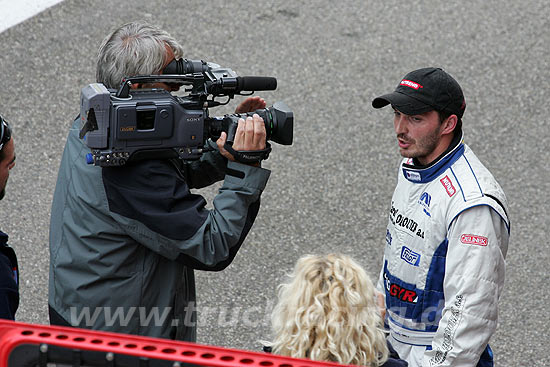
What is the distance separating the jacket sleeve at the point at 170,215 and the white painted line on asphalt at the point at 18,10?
536 centimetres

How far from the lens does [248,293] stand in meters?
5.47

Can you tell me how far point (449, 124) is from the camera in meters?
3.57

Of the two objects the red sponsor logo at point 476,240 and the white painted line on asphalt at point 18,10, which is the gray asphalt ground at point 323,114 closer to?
the white painted line on asphalt at point 18,10

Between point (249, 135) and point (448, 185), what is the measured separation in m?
0.87

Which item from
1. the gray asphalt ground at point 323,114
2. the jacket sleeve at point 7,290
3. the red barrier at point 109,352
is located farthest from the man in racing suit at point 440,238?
the gray asphalt ground at point 323,114

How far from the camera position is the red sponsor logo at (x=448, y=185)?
339 centimetres

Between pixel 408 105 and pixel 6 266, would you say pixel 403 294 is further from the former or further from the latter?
pixel 6 266

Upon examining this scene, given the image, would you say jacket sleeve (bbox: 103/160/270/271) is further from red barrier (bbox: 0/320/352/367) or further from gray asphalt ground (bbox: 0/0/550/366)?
gray asphalt ground (bbox: 0/0/550/366)

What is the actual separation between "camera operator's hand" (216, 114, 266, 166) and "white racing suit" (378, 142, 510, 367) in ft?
2.44

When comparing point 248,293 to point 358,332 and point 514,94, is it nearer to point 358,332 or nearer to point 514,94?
point 358,332

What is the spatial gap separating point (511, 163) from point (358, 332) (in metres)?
4.47

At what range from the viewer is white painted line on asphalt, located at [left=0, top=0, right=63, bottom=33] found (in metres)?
7.98

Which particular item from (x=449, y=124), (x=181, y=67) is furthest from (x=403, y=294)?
(x=181, y=67)

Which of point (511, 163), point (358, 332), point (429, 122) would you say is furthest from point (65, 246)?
point (511, 163)
